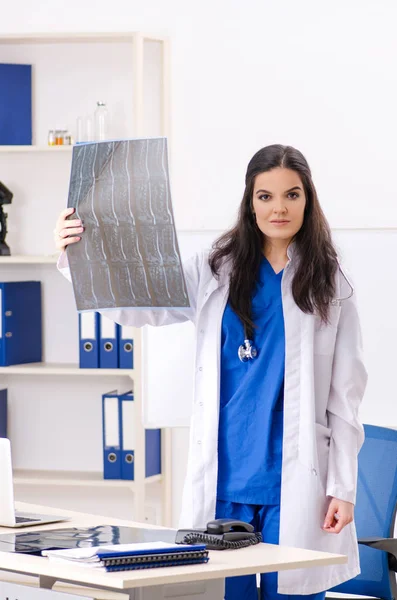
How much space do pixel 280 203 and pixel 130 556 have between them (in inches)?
37.0

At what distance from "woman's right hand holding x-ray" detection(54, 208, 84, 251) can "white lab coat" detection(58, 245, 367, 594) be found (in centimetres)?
8

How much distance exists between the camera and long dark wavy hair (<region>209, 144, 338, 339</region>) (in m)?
2.28

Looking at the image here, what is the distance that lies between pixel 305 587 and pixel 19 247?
2335 millimetres

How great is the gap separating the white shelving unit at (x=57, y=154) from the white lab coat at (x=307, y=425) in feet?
5.17

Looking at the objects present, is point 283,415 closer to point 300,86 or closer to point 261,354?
point 261,354

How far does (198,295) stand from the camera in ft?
7.89

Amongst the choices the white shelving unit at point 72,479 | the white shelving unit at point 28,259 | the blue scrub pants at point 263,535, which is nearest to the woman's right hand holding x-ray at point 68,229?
the blue scrub pants at point 263,535

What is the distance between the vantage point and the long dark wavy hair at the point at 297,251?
228 centimetres

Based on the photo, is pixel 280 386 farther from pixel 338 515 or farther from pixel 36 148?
pixel 36 148

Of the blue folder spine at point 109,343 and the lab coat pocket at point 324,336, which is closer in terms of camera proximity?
the lab coat pocket at point 324,336

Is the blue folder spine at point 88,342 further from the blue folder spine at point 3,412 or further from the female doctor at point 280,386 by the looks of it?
the female doctor at point 280,386

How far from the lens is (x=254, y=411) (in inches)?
87.8

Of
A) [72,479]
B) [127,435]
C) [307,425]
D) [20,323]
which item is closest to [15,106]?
[20,323]

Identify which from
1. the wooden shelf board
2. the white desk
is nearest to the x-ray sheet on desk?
the white desk
